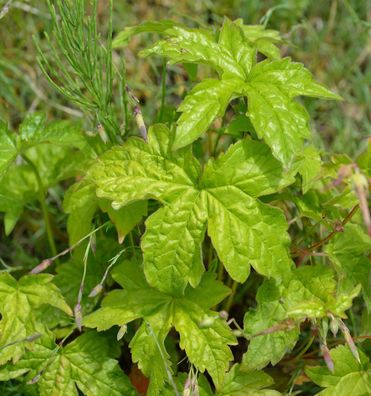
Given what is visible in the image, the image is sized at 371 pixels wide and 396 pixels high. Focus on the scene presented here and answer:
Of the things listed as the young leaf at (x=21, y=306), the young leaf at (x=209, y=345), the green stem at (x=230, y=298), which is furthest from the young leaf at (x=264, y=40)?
the young leaf at (x=21, y=306)

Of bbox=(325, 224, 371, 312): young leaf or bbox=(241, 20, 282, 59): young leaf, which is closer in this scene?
bbox=(325, 224, 371, 312): young leaf

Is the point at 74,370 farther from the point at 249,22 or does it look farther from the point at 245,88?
the point at 249,22

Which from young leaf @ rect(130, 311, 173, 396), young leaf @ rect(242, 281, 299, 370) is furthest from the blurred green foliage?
young leaf @ rect(130, 311, 173, 396)

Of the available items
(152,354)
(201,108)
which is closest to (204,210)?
(201,108)

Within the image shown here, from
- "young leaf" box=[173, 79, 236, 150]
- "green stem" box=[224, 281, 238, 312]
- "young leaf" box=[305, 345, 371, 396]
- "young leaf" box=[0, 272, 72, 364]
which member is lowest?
"young leaf" box=[305, 345, 371, 396]

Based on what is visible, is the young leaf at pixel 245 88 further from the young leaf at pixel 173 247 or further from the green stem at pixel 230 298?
the green stem at pixel 230 298

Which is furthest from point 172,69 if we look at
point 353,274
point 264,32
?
point 353,274

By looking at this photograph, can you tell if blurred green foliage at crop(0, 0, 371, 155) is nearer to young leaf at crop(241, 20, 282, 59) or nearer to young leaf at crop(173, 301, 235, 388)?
young leaf at crop(241, 20, 282, 59)
